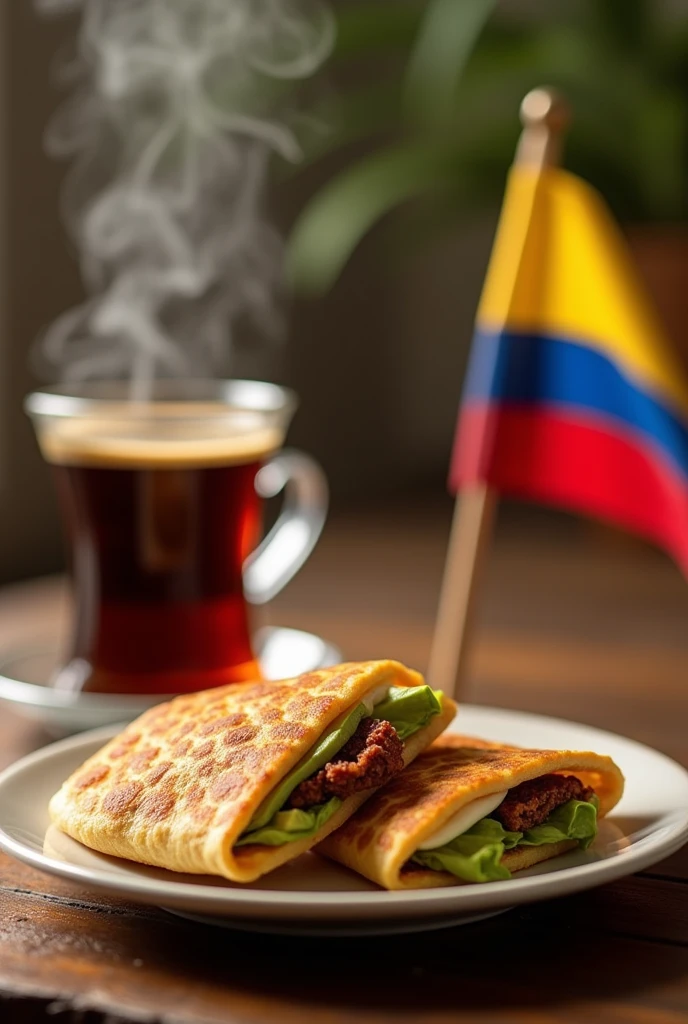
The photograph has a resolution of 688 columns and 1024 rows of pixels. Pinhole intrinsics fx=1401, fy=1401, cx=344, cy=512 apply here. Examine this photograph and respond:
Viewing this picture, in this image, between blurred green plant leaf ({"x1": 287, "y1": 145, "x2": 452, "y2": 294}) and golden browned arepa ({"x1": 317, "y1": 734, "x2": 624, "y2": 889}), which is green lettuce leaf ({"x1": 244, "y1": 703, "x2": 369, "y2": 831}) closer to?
golden browned arepa ({"x1": 317, "y1": 734, "x2": 624, "y2": 889})

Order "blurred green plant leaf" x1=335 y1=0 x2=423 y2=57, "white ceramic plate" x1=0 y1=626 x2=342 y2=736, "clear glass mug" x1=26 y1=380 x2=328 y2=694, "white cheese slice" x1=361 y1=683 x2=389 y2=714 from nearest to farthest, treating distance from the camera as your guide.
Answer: "white cheese slice" x1=361 y1=683 x2=389 y2=714, "white ceramic plate" x1=0 y1=626 x2=342 y2=736, "clear glass mug" x1=26 y1=380 x2=328 y2=694, "blurred green plant leaf" x1=335 y1=0 x2=423 y2=57

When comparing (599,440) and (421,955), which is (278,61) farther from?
(421,955)

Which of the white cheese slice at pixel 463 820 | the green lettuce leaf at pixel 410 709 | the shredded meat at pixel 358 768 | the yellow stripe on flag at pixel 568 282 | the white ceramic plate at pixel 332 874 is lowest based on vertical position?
the white ceramic plate at pixel 332 874

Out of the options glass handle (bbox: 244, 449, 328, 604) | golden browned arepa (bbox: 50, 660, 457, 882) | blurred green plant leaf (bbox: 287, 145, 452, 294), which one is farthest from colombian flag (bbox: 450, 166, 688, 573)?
blurred green plant leaf (bbox: 287, 145, 452, 294)

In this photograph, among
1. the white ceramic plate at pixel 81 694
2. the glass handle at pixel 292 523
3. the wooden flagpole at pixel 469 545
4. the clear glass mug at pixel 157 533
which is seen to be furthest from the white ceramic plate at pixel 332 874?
the glass handle at pixel 292 523

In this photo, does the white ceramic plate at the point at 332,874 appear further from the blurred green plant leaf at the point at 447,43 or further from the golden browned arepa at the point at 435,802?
the blurred green plant leaf at the point at 447,43

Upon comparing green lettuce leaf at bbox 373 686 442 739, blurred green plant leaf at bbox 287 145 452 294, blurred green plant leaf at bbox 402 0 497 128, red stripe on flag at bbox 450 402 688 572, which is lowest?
green lettuce leaf at bbox 373 686 442 739

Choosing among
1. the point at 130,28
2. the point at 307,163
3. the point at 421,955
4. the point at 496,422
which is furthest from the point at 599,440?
the point at 307,163
